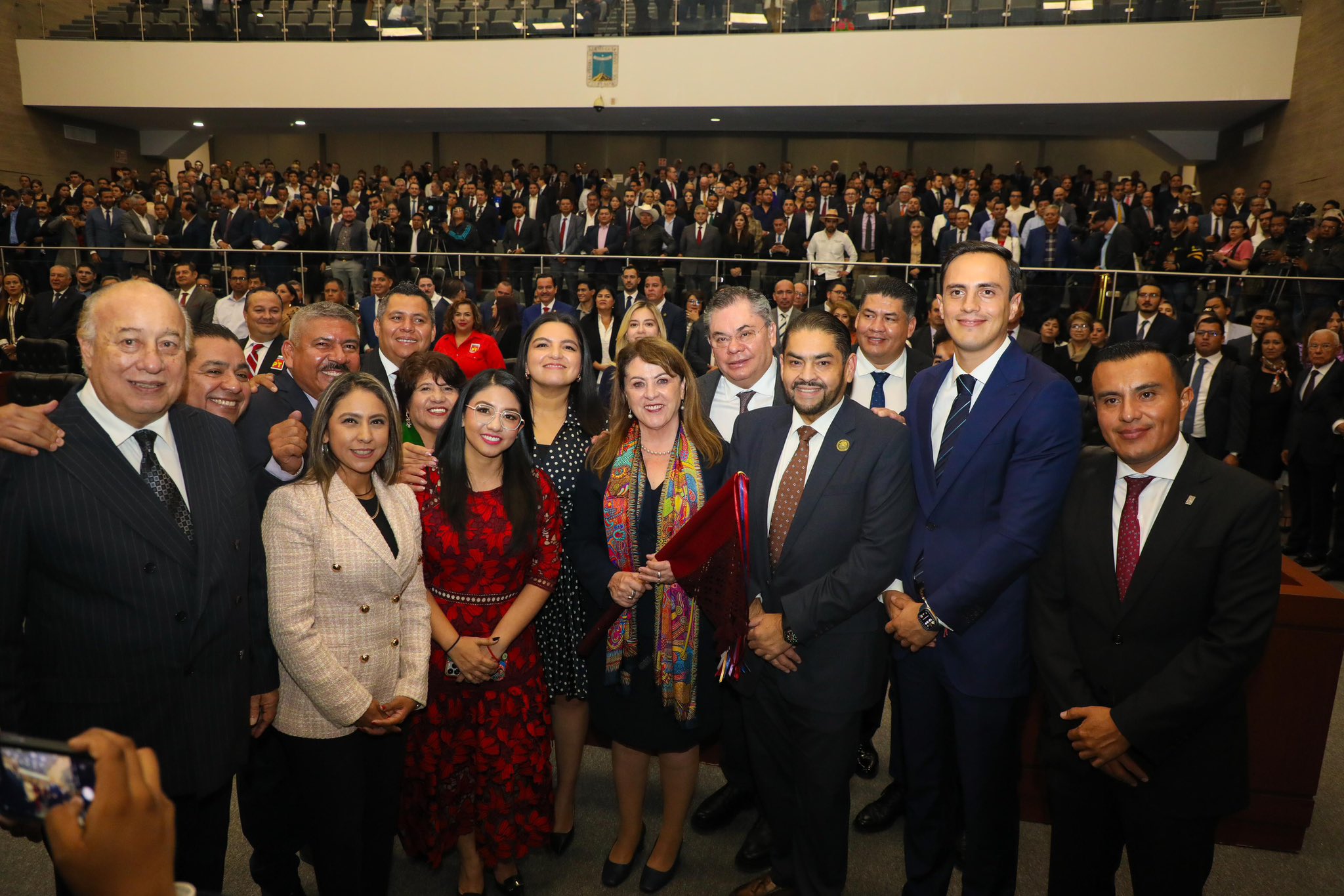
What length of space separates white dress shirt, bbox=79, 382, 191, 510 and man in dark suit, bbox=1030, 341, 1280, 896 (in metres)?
2.15

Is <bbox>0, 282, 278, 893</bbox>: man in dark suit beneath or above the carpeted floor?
above

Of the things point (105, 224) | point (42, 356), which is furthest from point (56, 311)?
point (105, 224)

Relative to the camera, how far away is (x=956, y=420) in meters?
2.29

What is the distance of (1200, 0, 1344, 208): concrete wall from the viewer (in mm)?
11094

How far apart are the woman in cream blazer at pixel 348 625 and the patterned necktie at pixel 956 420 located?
147 centimetres

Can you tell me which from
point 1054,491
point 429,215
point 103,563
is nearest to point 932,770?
point 1054,491

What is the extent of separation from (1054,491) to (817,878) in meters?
1.29

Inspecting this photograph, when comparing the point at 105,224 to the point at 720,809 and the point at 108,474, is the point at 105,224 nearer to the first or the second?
the point at 108,474

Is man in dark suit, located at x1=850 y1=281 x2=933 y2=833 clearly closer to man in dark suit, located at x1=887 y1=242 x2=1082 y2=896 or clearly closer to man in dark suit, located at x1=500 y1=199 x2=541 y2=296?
man in dark suit, located at x1=887 y1=242 x2=1082 y2=896

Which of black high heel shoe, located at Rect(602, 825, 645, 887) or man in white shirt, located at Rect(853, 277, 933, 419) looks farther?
man in white shirt, located at Rect(853, 277, 933, 419)

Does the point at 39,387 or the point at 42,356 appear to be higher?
the point at 42,356

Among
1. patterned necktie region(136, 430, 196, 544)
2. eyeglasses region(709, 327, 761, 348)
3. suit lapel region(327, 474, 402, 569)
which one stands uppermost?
eyeglasses region(709, 327, 761, 348)

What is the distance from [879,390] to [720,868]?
2219mm

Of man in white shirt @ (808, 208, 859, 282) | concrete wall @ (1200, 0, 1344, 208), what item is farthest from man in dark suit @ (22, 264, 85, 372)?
concrete wall @ (1200, 0, 1344, 208)
